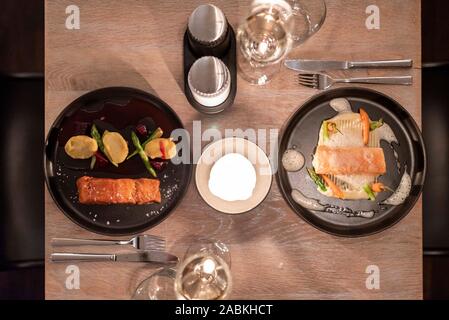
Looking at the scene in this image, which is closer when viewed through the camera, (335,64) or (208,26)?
(208,26)

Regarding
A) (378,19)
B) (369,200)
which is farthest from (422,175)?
(378,19)

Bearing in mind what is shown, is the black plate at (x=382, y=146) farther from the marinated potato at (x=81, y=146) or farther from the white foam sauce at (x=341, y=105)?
the marinated potato at (x=81, y=146)

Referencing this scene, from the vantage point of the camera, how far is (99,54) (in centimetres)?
136

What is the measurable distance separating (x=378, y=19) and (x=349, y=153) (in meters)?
0.38

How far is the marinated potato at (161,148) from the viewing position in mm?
1327

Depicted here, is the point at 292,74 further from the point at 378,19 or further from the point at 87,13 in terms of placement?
the point at 87,13

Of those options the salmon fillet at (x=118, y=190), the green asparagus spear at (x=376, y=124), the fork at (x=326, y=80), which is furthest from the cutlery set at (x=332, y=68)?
the salmon fillet at (x=118, y=190)

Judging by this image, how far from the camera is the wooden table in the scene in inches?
52.9

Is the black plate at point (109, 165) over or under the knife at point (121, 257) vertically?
over

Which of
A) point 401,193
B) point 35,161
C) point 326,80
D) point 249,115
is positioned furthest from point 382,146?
point 35,161

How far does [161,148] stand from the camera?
1327mm

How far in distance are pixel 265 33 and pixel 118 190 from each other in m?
0.58

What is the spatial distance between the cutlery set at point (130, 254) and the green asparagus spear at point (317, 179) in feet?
1.44

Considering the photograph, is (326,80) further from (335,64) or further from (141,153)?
(141,153)
